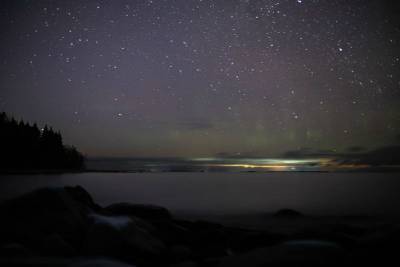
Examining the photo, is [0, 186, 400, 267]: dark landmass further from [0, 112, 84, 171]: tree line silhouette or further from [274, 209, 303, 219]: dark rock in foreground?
[0, 112, 84, 171]: tree line silhouette

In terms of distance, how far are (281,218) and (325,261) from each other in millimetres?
13196

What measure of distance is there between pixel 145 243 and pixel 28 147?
76.5 meters

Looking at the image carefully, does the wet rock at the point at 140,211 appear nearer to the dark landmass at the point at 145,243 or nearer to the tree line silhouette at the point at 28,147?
the dark landmass at the point at 145,243

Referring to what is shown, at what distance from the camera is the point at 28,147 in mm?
73750

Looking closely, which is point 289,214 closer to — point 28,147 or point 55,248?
point 55,248

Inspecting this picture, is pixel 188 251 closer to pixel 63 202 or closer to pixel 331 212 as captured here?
pixel 63 202

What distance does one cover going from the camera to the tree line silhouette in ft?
233

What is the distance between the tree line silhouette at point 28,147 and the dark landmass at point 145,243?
2819 inches

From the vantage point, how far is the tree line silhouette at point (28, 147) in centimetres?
7094

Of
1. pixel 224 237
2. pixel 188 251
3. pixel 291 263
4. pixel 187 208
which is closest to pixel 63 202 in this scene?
pixel 188 251

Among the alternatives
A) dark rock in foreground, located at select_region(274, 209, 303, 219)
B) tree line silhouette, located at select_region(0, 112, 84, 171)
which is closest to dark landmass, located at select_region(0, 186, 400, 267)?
dark rock in foreground, located at select_region(274, 209, 303, 219)

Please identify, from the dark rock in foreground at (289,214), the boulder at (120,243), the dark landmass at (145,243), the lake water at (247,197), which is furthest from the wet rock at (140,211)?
the lake water at (247,197)

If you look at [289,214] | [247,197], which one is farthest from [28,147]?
[289,214]

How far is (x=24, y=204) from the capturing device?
821cm
